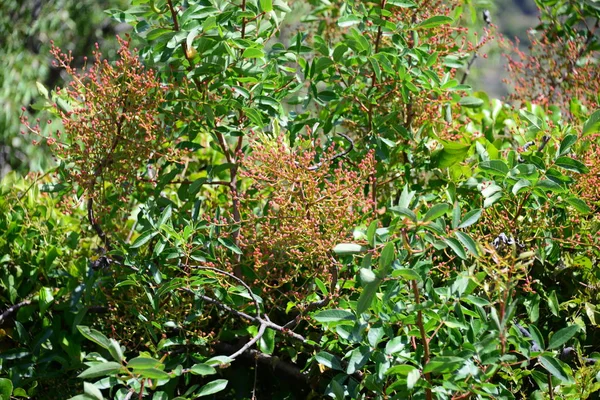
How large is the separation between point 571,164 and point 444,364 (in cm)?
57

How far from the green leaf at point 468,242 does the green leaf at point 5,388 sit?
1.04 m

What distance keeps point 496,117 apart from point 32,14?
7.20 metres

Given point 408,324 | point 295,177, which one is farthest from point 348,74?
point 408,324

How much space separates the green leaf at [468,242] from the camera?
1.28m

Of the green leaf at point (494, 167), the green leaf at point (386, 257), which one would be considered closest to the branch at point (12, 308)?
the green leaf at point (386, 257)

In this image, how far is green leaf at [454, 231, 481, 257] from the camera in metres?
1.28

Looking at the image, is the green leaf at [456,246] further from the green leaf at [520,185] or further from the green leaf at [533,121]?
the green leaf at [533,121]

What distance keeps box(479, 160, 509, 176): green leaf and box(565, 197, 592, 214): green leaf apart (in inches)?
6.1

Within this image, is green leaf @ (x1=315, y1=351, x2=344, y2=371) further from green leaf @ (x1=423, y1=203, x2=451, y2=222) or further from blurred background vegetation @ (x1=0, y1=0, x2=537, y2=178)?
blurred background vegetation @ (x1=0, y1=0, x2=537, y2=178)

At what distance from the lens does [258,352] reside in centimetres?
168

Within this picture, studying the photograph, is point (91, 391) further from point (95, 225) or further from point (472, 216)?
point (472, 216)

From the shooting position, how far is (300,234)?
4.87ft

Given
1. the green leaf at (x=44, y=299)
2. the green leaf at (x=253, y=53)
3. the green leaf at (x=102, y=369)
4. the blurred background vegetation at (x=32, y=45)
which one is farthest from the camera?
the blurred background vegetation at (x=32, y=45)

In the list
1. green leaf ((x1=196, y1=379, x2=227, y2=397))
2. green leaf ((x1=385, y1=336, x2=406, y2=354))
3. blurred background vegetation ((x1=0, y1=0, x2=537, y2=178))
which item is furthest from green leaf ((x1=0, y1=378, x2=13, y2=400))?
blurred background vegetation ((x1=0, y1=0, x2=537, y2=178))
